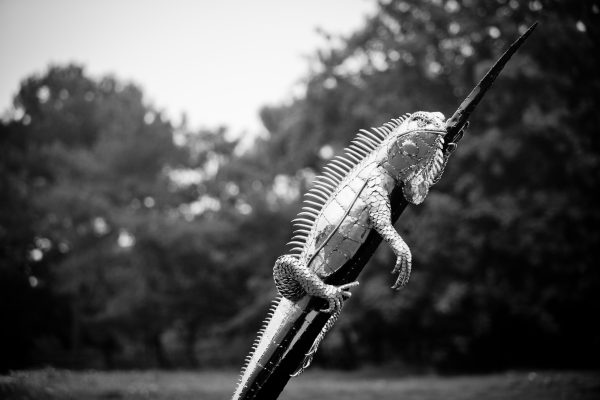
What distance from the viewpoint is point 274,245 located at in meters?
22.5

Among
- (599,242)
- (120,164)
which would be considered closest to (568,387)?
(599,242)

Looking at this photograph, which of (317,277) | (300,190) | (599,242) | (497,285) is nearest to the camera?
(317,277)

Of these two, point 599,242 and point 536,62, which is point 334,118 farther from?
point 599,242

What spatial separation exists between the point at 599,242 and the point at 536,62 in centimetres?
484

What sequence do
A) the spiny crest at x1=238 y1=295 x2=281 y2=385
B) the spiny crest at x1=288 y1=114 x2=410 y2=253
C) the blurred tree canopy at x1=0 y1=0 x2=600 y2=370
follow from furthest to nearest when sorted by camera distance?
the blurred tree canopy at x1=0 y1=0 x2=600 y2=370 < the spiny crest at x1=288 y1=114 x2=410 y2=253 < the spiny crest at x1=238 y1=295 x2=281 y2=385

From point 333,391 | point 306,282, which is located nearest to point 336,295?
point 306,282

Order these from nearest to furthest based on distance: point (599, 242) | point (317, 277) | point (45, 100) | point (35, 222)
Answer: point (317, 277) < point (599, 242) < point (35, 222) < point (45, 100)

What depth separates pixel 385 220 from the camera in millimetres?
3908

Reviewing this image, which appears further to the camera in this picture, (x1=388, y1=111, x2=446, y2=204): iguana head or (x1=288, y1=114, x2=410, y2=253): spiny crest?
(x1=288, y1=114, x2=410, y2=253): spiny crest

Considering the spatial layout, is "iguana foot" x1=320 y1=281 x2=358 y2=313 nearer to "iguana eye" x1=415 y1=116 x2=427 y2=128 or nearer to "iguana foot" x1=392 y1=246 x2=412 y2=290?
"iguana foot" x1=392 y1=246 x2=412 y2=290

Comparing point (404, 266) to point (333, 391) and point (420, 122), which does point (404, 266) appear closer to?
point (420, 122)

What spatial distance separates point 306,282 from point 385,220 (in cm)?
86

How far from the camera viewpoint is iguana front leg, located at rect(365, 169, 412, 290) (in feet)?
12.6

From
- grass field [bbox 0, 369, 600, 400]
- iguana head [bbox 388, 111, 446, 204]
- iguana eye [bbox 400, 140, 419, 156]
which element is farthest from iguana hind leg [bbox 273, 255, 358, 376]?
grass field [bbox 0, 369, 600, 400]
